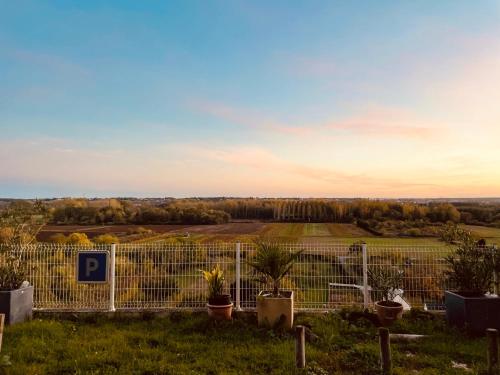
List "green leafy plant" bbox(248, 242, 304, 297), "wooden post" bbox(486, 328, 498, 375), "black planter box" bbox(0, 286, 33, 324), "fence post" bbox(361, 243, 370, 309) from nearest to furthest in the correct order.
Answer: "wooden post" bbox(486, 328, 498, 375) < "black planter box" bbox(0, 286, 33, 324) < "green leafy plant" bbox(248, 242, 304, 297) < "fence post" bbox(361, 243, 370, 309)

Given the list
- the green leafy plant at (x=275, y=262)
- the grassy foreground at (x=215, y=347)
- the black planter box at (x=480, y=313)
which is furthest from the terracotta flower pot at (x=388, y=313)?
the green leafy plant at (x=275, y=262)

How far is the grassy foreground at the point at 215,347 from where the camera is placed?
4559mm

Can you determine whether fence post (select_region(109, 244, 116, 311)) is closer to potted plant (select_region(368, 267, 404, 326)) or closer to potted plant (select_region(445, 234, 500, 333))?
potted plant (select_region(368, 267, 404, 326))

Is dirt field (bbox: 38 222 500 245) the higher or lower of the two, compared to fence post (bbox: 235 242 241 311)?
lower

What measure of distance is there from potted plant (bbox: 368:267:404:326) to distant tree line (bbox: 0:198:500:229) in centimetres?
3666

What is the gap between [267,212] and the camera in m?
70.9

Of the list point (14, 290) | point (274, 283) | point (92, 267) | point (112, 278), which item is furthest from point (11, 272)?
point (274, 283)

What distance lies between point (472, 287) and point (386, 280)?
143cm

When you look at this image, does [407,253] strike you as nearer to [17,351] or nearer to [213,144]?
[17,351]

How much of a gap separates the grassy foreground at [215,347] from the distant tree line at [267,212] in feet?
124

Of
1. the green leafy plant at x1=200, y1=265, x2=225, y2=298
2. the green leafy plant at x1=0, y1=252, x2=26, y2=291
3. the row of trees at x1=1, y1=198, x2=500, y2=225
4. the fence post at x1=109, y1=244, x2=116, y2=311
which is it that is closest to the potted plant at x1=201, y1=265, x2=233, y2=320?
the green leafy plant at x1=200, y1=265, x2=225, y2=298

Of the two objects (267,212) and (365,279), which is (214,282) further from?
(267,212)

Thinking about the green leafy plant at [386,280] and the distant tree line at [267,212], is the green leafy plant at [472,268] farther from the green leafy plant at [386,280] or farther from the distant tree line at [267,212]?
the distant tree line at [267,212]

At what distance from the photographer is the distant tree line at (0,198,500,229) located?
5219 cm
